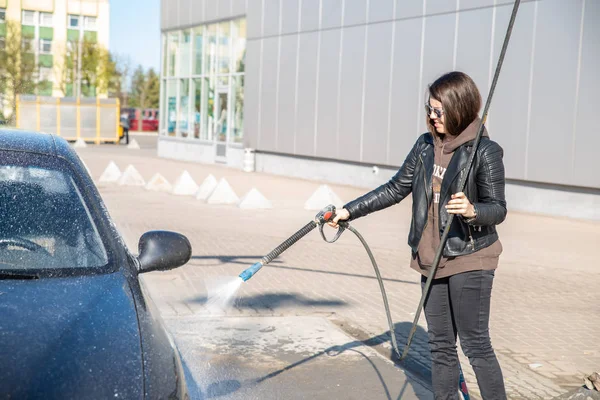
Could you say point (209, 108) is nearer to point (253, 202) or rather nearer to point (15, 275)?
point (253, 202)

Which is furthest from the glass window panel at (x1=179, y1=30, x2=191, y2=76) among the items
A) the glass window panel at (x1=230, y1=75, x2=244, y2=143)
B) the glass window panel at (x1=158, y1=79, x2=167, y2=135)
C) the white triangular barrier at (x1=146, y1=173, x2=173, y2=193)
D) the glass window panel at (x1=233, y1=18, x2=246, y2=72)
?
the white triangular barrier at (x1=146, y1=173, x2=173, y2=193)

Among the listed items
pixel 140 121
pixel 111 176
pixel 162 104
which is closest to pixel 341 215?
pixel 111 176

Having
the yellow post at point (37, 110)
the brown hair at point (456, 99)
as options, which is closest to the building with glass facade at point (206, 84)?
the yellow post at point (37, 110)

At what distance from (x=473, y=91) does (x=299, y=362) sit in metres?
2.71

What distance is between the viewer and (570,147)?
16.3 metres

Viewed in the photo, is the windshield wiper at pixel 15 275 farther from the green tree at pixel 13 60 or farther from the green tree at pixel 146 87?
the green tree at pixel 146 87

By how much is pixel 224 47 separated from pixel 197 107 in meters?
3.61

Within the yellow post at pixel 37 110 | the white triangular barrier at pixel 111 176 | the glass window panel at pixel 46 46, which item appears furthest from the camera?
the glass window panel at pixel 46 46

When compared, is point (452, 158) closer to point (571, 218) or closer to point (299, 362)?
point (299, 362)

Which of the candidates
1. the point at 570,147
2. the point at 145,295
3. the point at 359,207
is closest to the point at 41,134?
the point at 145,295

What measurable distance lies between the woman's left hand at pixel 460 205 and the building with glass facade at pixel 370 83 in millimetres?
12784

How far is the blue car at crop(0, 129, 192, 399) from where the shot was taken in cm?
270

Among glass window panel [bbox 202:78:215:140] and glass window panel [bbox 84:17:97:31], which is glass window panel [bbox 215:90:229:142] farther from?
glass window panel [bbox 84:17:97:31]

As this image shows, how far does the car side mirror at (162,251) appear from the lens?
145 inches
